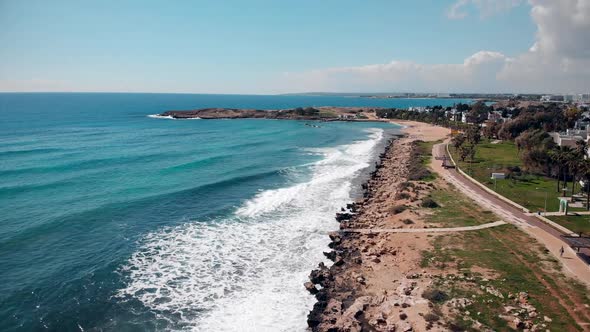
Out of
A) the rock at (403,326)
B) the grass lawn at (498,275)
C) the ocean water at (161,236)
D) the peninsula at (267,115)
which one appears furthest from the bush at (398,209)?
the peninsula at (267,115)

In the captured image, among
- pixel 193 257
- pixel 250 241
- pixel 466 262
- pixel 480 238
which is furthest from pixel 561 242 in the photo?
pixel 193 257

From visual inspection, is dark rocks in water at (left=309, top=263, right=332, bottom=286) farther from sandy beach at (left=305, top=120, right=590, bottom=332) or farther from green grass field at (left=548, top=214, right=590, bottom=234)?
green grass field at (left=548, top=214, right=590, bottom=234)

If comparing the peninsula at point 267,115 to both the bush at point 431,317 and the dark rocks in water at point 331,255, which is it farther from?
the bush at point 431,317

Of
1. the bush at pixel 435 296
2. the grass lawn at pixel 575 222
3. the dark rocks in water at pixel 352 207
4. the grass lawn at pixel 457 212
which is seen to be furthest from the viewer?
the dark rocks in water at pixel 352 207

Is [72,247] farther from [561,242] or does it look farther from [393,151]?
[393,151]

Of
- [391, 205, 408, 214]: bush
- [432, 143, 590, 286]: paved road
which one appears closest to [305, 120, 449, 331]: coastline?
[391, 205, 408, 214]: bush

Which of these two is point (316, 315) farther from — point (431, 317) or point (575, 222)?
point (575, 222)
